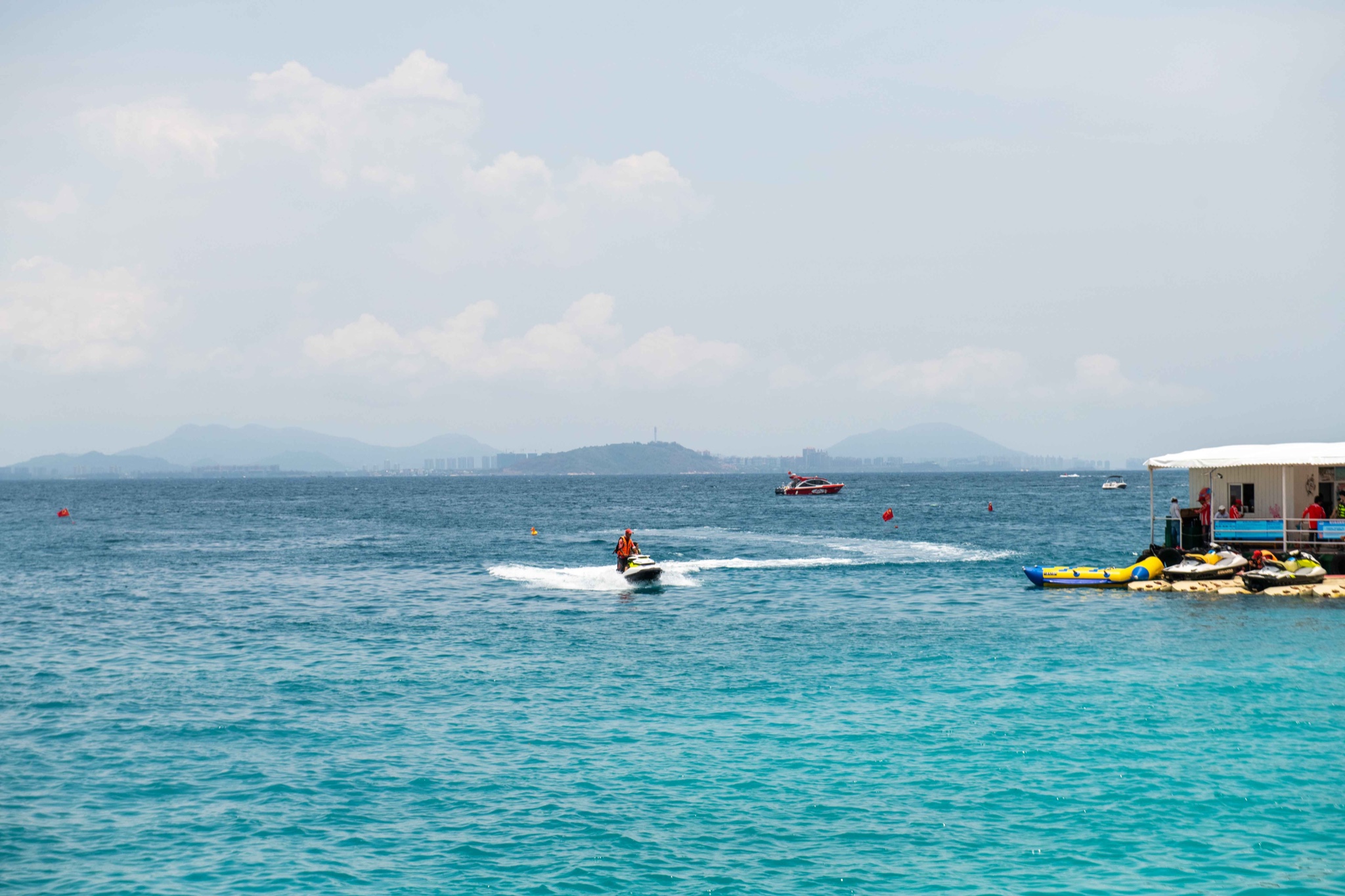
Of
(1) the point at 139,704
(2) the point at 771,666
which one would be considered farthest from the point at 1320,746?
(1) the point at 139,704

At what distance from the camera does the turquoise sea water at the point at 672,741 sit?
15109 mm

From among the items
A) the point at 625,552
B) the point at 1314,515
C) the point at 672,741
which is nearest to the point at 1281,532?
the point at 1314,515

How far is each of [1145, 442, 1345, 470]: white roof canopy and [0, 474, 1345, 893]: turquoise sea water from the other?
5.94 m

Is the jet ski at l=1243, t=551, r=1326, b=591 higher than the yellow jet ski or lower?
higher

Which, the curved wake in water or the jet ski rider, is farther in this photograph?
the curved wake in water

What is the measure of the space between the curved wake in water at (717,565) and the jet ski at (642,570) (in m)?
0.64

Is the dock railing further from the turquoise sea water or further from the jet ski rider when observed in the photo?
the jet ski rider

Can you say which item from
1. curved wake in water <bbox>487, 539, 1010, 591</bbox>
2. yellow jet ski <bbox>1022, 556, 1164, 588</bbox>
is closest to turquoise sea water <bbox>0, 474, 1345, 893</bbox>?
yellow jet ski <bbox>1022, 556, 1164, 588</bbox>

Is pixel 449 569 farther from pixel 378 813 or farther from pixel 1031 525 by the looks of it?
pixel 1031 525

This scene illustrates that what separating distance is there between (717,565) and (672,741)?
3767 centimetres

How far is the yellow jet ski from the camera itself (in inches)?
1738

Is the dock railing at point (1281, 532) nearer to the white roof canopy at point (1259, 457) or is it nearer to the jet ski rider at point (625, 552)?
the white roof canopy at point (1259, 457)

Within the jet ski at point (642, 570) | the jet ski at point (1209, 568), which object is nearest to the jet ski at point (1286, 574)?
the jet ski at point (1209, 568)

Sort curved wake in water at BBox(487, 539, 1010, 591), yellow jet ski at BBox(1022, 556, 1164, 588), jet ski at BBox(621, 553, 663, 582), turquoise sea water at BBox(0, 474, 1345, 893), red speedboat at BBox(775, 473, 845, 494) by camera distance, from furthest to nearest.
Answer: red speedboat at BBox(775, 473, 845, 494)
curved wake in water at BBox(487, 539, 1010, 591)
jet ski at BBox(621, 553, 663, 582)
yellow jet ski at BBox(1022, 556, 1164, 588)
turquoise sea water at BBox(0, 474, 1345, 893)
